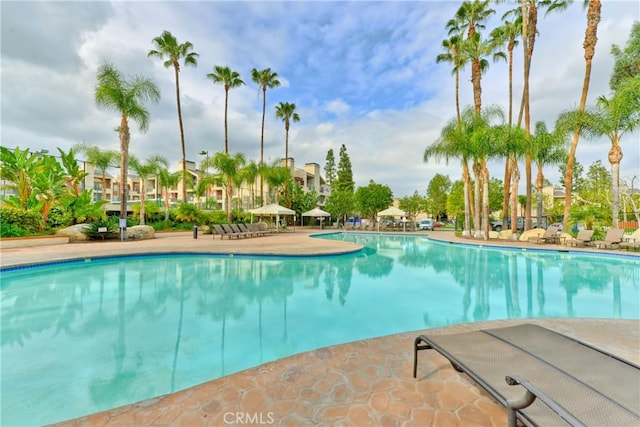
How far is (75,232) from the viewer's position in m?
15.1

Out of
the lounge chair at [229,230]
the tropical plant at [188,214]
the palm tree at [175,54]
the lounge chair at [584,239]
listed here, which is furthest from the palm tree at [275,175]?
the lounge chair at [584,239]

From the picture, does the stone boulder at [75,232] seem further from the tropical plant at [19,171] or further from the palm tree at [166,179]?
the palm tree at [166,179]

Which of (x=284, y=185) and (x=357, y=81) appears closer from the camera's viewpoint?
(x=357, y=81)

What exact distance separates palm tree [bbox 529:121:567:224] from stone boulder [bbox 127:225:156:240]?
78.7 feet

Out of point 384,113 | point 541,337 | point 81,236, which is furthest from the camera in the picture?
point 384,113

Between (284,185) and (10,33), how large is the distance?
2057 centimetres

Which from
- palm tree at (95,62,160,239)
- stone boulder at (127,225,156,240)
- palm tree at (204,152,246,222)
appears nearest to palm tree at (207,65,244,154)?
palm tree at (204,152,246,222)

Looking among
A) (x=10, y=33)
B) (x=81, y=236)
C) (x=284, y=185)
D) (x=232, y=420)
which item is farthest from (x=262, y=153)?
(x=232, y=420)

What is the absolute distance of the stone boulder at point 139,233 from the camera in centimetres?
1659

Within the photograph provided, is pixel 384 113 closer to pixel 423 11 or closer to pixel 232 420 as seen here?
pixel 423 11

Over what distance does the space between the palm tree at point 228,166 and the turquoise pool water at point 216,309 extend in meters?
12.2

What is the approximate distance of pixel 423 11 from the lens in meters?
11.8

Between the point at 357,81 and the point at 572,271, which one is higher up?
the point at 357,81

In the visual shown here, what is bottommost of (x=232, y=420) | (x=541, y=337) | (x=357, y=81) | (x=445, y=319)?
(x=445, y=319)
